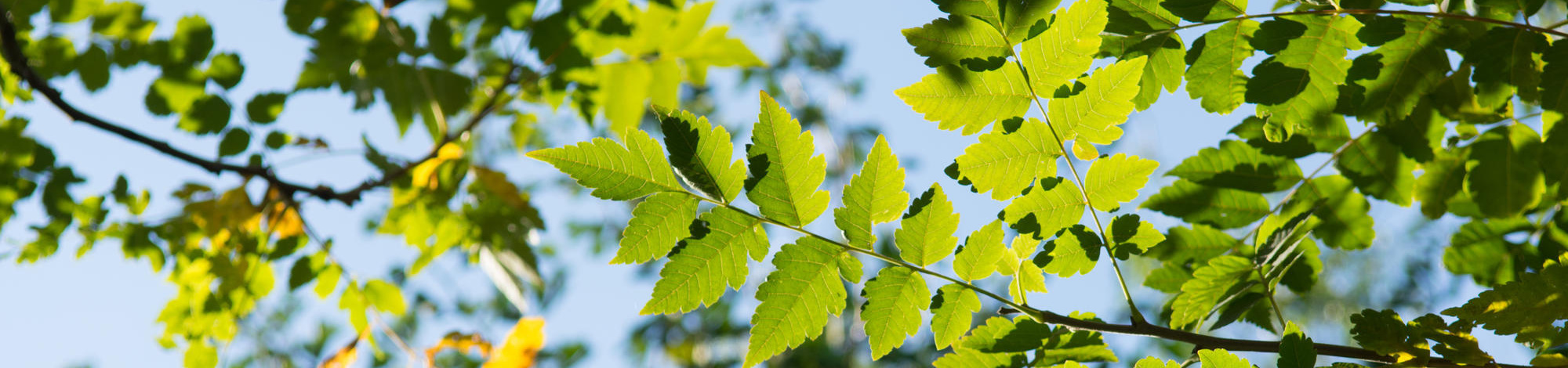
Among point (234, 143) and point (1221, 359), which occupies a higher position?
point (1221, 359)

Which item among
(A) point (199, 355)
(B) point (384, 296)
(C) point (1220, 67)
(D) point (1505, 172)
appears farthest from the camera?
(B) point (384, 296)

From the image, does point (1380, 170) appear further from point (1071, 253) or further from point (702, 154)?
point (702, 154)

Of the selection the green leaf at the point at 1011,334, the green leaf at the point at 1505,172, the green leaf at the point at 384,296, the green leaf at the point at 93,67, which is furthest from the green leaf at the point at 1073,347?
the green leaf at the point at 93,67

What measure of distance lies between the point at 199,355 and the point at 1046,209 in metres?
Result: 2.00

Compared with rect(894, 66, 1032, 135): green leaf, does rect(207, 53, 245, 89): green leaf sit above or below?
below

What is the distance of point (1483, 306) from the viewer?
81cm

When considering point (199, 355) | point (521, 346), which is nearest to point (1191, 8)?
point (521, 346)

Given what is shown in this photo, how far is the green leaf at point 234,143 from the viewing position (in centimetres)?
193

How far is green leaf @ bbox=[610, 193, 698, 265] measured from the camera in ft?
2.79

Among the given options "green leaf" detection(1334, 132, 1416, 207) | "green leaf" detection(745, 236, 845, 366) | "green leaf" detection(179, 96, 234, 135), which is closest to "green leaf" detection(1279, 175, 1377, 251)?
"green leaf" detection(1334, 132, 1416, 207)

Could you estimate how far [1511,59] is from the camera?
3.18 ft

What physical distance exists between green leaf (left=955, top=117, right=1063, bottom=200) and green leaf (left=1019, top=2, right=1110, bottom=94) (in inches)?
1.1

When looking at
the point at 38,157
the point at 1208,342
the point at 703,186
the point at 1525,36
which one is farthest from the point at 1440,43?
the point at 38,157

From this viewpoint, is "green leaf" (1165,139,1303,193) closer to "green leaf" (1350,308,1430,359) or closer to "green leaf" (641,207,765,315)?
"green leaf" (1350,308,1430,359)
